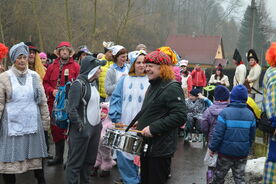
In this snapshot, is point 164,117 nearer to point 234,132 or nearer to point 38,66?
point 234,132

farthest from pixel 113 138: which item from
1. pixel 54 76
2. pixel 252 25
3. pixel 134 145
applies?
pixel 252 25

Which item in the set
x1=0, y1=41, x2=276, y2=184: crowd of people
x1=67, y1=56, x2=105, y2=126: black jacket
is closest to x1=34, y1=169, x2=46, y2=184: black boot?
x1=0, y1=41, x2=276, y2=184: crowd of people

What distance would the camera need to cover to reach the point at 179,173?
20.6 ft

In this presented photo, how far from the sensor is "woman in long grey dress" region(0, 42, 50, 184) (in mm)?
4730

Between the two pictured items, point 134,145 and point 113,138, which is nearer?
point 134,145

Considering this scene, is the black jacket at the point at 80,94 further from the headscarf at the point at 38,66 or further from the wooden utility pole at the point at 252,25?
the wooden utility pole at the point at 252,25

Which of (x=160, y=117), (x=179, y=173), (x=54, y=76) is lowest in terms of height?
(x=179, y=173)

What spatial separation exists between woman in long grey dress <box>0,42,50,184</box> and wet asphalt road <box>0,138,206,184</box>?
0.78m

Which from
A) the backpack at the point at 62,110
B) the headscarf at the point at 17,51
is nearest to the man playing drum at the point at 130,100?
the backpack at the point at 62,110

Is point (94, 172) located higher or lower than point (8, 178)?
lower

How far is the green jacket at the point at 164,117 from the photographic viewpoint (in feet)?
11.4

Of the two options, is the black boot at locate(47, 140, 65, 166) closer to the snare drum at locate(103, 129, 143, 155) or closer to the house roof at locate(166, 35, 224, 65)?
the snare drum at locate(103, 129, 143, 155)

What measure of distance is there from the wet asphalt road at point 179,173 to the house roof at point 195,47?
4376cm

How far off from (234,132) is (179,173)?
2064mm
